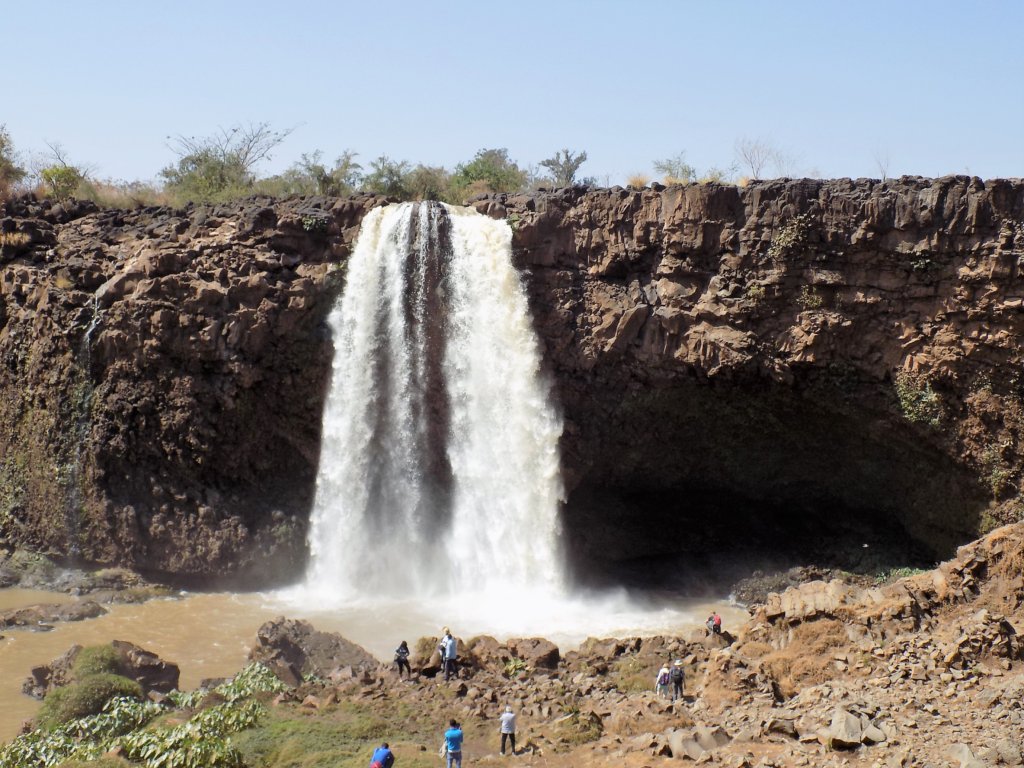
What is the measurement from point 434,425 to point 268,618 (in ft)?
20.7

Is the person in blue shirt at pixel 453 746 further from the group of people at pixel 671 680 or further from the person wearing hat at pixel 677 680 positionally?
the person wearing hat at pixel 677 680

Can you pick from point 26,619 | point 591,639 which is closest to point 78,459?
point 26,619

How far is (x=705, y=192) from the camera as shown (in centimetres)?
2417

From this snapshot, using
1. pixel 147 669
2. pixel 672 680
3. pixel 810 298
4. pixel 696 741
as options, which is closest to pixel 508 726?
pixel 696 741

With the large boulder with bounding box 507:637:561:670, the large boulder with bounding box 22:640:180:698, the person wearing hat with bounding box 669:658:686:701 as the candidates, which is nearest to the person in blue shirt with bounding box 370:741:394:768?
the person wearing hat with bounding box 669:658:686:701

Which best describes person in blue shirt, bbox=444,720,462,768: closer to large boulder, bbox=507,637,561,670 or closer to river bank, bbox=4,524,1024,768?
river bank, bbox=4,524,1024,768

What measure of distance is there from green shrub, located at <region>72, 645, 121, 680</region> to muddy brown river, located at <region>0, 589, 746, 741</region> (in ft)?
4.89

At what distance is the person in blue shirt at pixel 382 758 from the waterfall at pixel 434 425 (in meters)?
12.0

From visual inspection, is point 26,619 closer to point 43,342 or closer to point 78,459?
point 78,459

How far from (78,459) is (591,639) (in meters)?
15.0

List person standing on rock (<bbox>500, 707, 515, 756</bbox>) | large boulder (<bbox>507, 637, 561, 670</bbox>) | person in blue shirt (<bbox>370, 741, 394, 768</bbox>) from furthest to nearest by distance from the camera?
1. large boulder (<bbox>507, 637, 561, 670</bbox>)
2. person standing on rock (<bbox>500, 707, 515, 756</bbox>)
3. person in blue shirt (<bbox>370, 741, 394, 768</bbox>)

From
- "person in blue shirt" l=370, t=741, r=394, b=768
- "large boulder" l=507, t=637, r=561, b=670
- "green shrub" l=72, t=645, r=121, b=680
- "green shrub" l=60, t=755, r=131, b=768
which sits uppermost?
"large boulder" l=507, t=637, r=561, b=670

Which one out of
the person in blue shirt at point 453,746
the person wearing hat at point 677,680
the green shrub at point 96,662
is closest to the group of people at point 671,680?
the person wearing hat at point 677,680

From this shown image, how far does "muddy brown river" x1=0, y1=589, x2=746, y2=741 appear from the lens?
2133 cm
